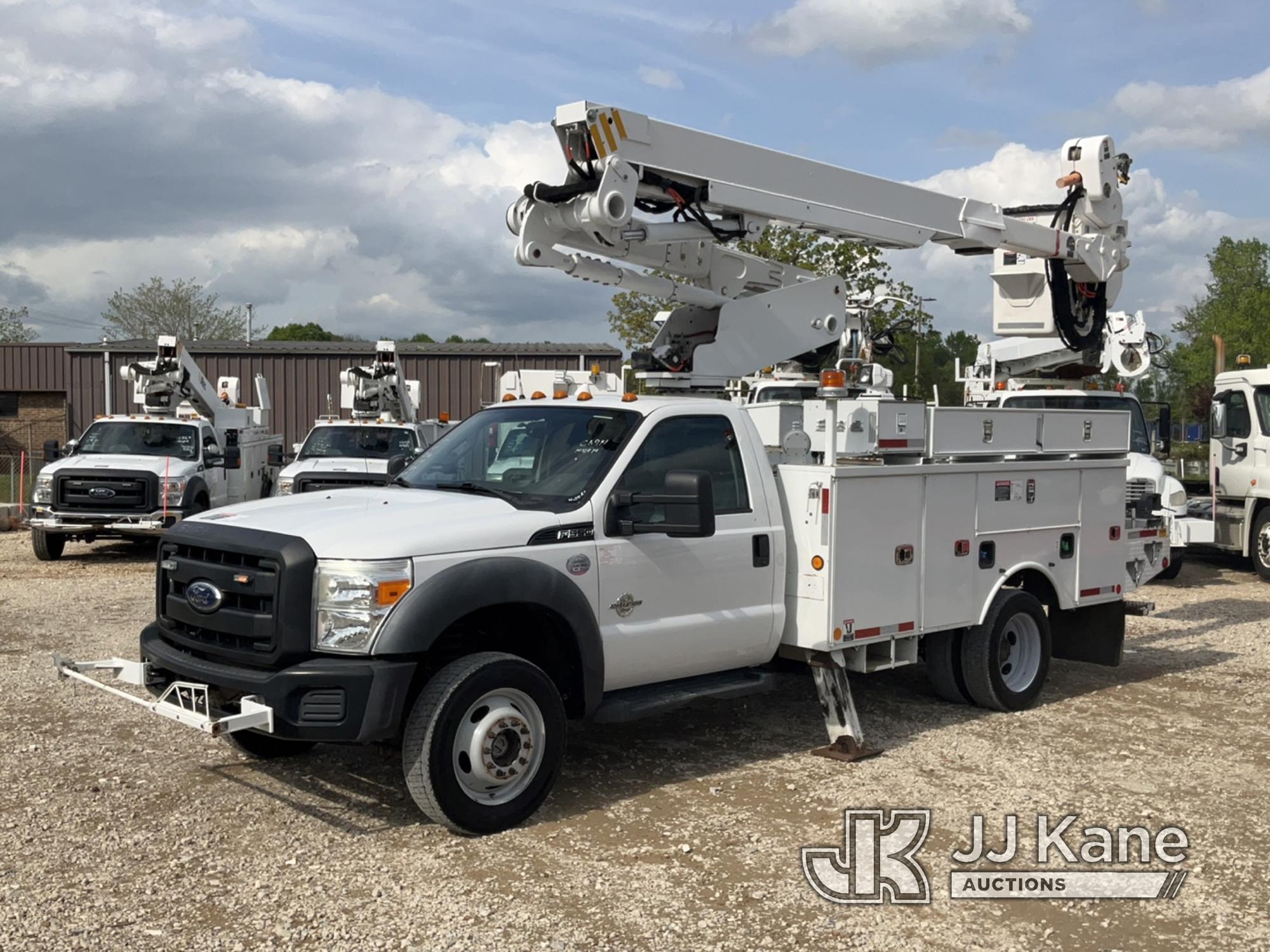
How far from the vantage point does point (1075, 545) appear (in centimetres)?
866

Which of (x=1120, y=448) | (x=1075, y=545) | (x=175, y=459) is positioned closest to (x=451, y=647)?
(x=1075, y=545)

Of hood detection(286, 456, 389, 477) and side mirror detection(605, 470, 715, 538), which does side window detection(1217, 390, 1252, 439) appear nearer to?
hood detection(286, 456, 389, 477)

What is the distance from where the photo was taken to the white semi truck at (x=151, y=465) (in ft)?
50.5

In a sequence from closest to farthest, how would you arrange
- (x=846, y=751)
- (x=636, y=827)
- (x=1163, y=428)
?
(x=636, y=827)
(x=846, y=751)
(x=1163, y=428)

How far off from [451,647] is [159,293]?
58671mm

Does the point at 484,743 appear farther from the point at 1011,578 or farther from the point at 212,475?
the point at 212,475

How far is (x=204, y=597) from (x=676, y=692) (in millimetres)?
→ 2363

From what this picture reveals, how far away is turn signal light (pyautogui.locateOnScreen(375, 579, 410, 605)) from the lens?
5.27 m

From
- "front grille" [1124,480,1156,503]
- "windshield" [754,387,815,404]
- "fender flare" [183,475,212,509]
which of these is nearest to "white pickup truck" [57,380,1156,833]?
"windshield" [754,387,815,404]

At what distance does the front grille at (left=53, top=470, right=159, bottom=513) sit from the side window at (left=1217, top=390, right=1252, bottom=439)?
44.7 feet

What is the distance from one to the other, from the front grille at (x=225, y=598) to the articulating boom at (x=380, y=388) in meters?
14.5

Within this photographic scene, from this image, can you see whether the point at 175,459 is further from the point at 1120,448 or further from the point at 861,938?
the point at 861,938

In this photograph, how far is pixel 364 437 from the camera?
18.3 m

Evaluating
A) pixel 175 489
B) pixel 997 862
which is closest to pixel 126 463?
pixel 175 489
